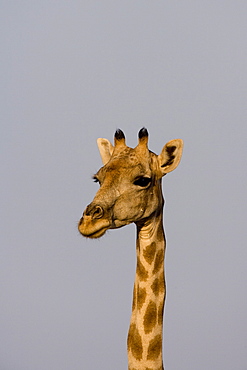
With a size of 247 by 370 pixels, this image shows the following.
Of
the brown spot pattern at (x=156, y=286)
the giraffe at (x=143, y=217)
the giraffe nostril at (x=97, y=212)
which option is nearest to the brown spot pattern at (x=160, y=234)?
the giraffe at (x=143, y=217)

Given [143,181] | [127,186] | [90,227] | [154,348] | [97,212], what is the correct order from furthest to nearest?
[154,348]
[143,181]
[127,186]
[97,212]
[90,227]

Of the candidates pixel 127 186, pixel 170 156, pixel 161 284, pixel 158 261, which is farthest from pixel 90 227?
pixel 170 156

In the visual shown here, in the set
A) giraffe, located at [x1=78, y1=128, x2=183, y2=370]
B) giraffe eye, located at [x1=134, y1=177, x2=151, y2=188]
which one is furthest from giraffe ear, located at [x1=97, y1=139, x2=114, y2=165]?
giraffe eye, located at [x1=134, y1=177, x2=151, y2=188]

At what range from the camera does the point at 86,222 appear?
973cm

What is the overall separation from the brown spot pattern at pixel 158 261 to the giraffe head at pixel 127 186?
18.0 inches

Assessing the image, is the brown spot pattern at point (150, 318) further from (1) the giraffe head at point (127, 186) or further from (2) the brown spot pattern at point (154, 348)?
(1) the giraffe head at point (127, 186)

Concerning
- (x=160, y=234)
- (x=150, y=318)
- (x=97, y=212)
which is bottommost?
(x=150, y=318)

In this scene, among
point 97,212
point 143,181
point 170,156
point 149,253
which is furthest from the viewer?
point 170,156

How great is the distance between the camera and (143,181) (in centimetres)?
1041

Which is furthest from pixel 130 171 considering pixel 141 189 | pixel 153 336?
pixel 153 336

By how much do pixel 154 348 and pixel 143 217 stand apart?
4.70ft

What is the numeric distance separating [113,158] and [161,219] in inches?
35.2

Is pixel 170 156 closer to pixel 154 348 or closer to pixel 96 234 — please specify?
pixel 96 234

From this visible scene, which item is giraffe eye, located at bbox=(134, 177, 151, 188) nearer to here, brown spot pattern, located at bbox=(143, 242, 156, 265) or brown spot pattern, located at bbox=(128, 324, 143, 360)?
brown spot pattern, located at bbox=(143, 242, 156, 265)
